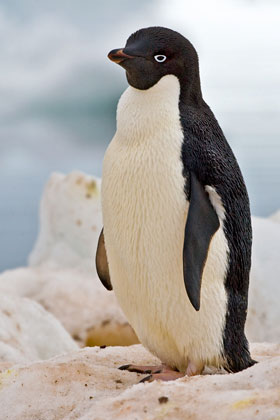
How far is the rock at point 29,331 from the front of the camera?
362 cm

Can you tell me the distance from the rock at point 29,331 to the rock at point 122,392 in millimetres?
770

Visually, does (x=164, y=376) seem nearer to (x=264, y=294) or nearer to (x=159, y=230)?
(x=159, y=230)

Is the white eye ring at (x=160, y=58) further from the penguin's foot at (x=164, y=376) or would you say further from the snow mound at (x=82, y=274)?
the snow mound at (x=82, y=274)

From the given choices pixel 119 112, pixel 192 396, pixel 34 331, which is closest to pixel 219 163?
pixel 119 112

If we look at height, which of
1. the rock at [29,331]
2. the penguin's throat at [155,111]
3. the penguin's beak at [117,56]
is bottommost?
the rock at [29,331]

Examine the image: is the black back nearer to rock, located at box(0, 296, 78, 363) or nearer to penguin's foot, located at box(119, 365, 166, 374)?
penguin's foot, located at box(119, 365, 166, 374)

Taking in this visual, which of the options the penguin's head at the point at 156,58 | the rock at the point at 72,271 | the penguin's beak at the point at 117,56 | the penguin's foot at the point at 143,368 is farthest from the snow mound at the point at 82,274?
the penguin's beak at the point at 117,56

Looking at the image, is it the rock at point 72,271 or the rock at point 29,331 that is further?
the rock at point 72,271

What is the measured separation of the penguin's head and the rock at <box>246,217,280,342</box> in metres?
2.81

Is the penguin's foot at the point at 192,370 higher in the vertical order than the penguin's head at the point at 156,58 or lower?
lower

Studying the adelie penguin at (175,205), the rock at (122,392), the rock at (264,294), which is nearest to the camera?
the rock at (122,392)

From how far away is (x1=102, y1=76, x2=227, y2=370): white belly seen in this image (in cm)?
248

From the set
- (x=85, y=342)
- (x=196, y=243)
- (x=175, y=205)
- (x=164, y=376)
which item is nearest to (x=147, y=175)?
(x=175, y=205)

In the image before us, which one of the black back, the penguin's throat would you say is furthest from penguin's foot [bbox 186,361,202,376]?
the penguin's throat
